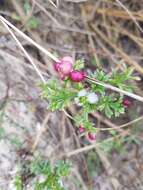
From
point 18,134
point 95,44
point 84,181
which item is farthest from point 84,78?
point 95,44

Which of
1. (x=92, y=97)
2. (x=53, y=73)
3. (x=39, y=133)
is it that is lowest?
(x=39, y=133)

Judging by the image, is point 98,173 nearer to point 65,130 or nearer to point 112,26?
point 65,130

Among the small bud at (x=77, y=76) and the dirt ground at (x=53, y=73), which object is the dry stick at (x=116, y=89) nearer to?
the small bud at (x=77, y=76)

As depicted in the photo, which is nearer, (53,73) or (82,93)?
(82,93)

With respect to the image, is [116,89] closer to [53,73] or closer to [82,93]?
[82,93]

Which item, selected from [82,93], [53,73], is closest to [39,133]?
[53,73]

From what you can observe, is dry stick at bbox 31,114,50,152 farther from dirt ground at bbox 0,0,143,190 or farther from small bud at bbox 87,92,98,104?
small bud at bbox 87,92,98,104

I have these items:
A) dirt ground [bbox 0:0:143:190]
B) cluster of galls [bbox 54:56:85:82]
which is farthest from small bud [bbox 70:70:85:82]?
dirt ground [bbox 0:0:143:190]
